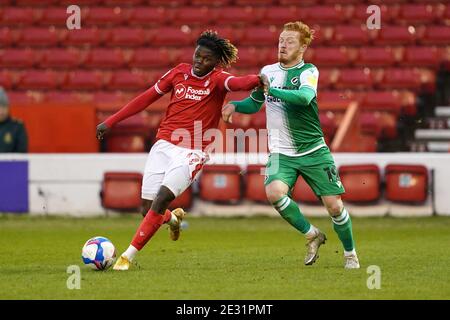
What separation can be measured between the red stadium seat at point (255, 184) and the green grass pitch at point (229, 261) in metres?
0.31

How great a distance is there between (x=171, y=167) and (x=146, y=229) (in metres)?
0.58

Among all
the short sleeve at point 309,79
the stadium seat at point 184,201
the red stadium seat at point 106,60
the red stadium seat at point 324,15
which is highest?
the red stadium seat at point 324,15

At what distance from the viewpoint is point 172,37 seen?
20125 mm

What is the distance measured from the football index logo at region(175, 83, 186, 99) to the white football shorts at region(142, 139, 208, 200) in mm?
417

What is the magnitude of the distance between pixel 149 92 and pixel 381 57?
9705 mm

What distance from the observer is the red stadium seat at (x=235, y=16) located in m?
20.1

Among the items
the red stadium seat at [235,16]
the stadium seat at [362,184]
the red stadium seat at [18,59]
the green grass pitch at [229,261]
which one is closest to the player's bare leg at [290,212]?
the green grass pitch at [229,261]

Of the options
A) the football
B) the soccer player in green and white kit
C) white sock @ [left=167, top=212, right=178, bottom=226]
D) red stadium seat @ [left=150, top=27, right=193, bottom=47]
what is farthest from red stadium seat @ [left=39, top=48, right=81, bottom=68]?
the football

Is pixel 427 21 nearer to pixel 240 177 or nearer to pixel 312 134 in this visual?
pixel 240 177

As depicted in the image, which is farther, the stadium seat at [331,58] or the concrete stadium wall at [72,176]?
the stadium seat at [331,58]

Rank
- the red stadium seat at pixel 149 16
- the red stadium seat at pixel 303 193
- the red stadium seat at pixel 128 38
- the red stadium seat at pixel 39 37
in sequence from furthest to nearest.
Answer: the red stadium seat at pixel 39 37
the red stadium seat at pixel 149 16
the red stadium seat at pixel 128 38
the red stadium seat at pixel 303 193

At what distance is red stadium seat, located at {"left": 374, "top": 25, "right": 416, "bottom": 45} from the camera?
1916cm

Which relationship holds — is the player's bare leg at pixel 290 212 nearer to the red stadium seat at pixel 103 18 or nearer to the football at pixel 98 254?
the football at pixel 98 254

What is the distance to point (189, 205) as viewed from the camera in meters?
15.6
